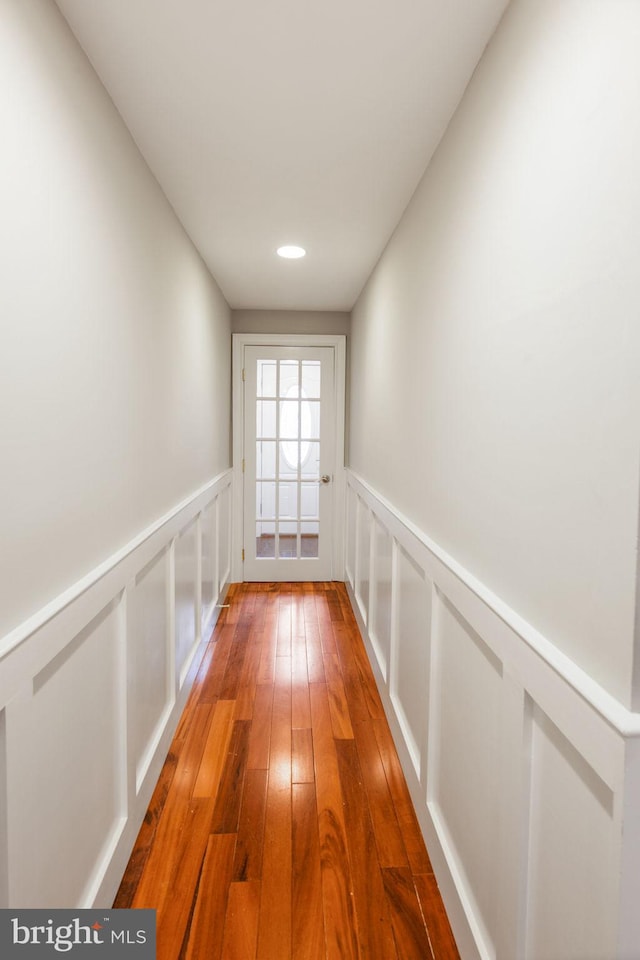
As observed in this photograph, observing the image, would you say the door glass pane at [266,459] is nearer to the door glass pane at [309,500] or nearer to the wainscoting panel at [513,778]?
the door glass pane at [309,500]

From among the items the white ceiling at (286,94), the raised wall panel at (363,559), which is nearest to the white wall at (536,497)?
the white ceiling at (286,94)

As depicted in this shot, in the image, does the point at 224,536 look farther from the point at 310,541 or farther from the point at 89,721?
the point at 89,721

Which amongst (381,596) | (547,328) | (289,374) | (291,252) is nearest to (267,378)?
(289,374)

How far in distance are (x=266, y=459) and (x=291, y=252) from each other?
2.01m

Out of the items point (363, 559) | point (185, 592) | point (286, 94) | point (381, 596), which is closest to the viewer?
point (286, 94)

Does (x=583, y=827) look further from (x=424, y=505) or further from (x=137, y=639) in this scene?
(x=137, y=639)

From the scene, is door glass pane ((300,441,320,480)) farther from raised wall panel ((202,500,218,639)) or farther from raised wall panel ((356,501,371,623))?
raised wall panel ((202,500,218,639))

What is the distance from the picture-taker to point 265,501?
15.8 feet

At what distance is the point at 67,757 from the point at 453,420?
130cm

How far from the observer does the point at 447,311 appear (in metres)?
1.74

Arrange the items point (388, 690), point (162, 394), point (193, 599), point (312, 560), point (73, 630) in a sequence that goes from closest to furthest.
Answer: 1. point (73, 630)
2. point (162, 394)
3. point (388, 690)
4. point (193, 599)
5. point (312, 560)

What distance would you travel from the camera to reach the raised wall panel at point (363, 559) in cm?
347

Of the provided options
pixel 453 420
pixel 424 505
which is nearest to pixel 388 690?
pixel 424 505

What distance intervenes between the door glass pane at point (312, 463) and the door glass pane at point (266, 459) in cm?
25
